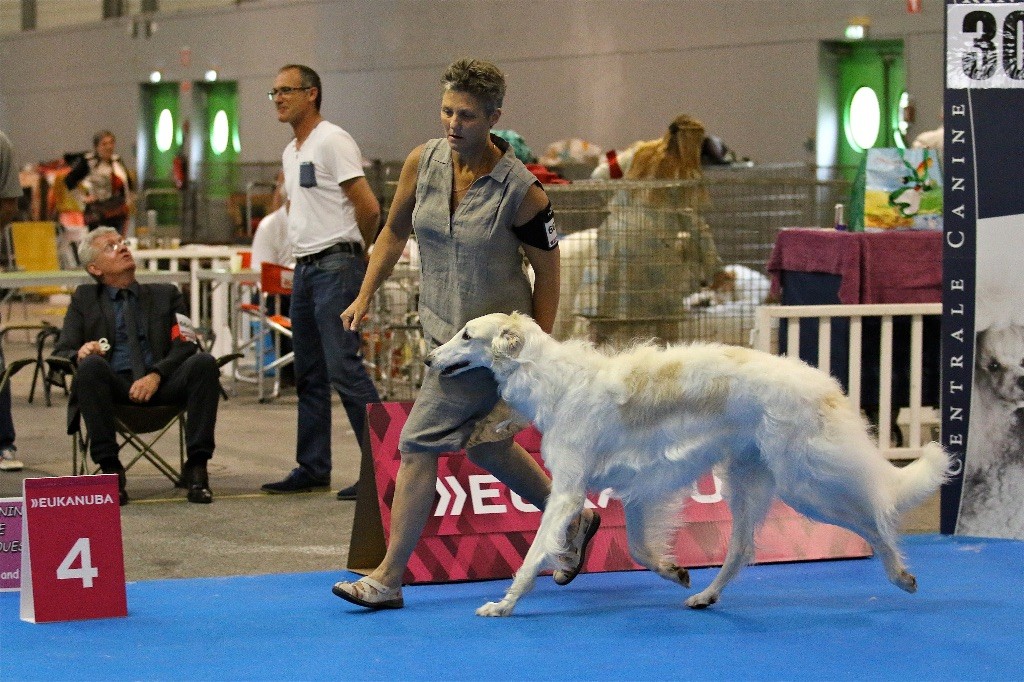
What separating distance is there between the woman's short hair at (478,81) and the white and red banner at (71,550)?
152 centimetres

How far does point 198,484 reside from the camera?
6066 mm

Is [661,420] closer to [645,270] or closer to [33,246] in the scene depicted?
[645,270]

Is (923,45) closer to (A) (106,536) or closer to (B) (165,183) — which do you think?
(A) (106,536)

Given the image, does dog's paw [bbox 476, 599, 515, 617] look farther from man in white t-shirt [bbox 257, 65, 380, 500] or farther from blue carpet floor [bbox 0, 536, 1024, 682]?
man in white t-shirt [bbox 257, 65, 380, 500]

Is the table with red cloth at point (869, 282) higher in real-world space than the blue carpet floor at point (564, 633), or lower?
higher

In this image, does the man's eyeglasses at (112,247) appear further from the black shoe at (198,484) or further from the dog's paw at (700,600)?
the dog's paw at (700,600)

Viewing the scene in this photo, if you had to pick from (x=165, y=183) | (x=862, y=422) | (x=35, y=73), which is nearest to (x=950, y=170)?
(x=862, y=422)

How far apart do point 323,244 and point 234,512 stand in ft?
3.98

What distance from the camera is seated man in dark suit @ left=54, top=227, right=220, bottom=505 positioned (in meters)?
5.91

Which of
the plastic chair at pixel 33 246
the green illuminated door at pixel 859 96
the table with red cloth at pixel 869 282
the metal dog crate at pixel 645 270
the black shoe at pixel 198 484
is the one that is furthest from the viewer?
the plastic chair at pixel 33 246

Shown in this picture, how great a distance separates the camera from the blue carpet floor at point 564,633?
11.7 feet

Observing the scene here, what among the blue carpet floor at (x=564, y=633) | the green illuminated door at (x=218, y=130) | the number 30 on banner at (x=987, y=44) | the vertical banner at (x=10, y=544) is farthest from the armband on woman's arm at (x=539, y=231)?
the green illuminated door at (x=218, y=130)

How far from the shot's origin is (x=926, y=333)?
682 cm

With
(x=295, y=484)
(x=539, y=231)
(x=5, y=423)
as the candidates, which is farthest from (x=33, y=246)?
(x=539, y=231)
